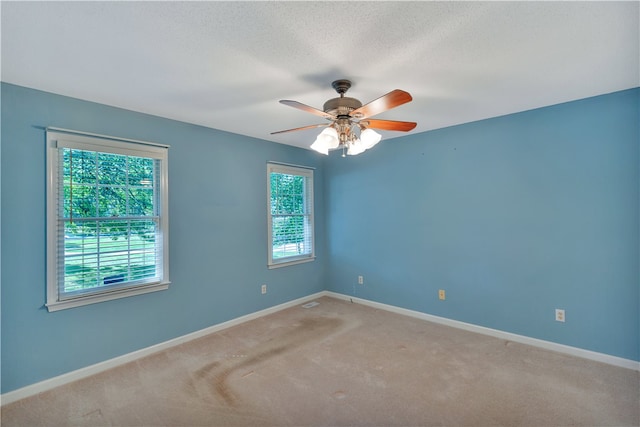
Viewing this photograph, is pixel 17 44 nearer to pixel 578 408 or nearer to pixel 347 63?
pixel 347 63

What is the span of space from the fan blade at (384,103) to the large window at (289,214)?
2206 mm

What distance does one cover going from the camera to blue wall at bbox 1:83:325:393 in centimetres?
230

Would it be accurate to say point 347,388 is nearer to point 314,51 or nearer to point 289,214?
point 314,51

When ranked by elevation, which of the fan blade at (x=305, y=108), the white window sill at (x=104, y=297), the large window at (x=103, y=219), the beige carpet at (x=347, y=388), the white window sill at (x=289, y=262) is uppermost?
the fan blade at (x=305, y=108)

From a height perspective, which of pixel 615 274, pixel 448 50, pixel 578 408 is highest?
pixel 448 50

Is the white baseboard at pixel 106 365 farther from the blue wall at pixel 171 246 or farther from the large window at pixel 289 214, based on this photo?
the large window at pixel 289 214

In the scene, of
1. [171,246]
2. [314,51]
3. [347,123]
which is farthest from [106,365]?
[314,51]

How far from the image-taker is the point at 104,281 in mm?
2736

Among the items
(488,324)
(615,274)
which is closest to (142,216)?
(488,324)

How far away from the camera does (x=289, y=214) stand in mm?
4473

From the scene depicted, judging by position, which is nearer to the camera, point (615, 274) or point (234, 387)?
point (234, 387)

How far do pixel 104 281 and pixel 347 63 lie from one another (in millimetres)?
2761

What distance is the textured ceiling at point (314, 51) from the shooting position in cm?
153

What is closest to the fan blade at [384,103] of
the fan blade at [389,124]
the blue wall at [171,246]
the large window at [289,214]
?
the fan blade at [389,124]
